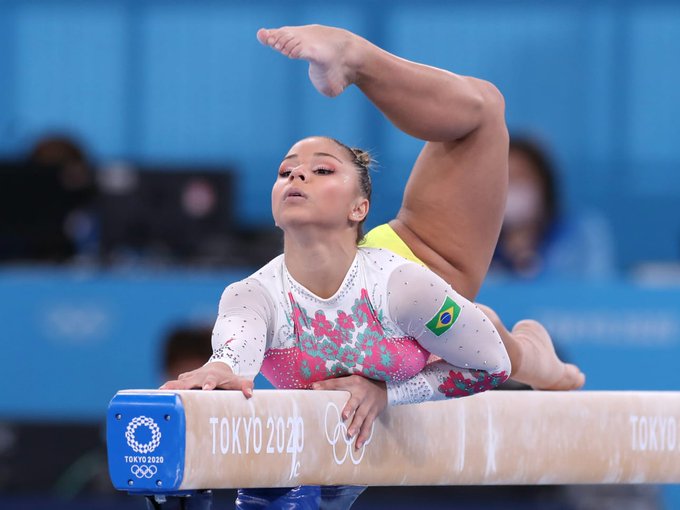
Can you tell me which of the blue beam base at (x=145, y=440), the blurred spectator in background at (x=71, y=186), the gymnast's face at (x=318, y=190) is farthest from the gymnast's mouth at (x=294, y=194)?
the blurred spectator in background at (x=71, y=186)

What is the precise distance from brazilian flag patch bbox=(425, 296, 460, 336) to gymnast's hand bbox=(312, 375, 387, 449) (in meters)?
0.22

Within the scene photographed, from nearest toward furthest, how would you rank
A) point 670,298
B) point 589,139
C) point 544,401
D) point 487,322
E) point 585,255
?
1. point 487,322
2. point 544,401
3. point 670,298
4. point 585,255
5. point 589,139

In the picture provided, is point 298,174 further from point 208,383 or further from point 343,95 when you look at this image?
point 343,95

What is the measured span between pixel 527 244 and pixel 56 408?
8.47 feet

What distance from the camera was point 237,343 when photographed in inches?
117

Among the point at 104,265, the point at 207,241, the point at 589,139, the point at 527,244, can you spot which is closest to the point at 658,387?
the point at 527,244

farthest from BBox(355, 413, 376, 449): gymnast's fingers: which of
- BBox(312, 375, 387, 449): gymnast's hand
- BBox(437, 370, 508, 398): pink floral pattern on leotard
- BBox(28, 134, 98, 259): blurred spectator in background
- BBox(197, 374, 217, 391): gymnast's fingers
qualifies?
BBox(28, 134, 98, 259): blurred spectator in background

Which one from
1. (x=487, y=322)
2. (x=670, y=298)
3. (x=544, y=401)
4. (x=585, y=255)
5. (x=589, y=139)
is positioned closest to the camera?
(x=487, y=322)

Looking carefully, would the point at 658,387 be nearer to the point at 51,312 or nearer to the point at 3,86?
the point at 51,312

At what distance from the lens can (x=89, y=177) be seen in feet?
21.8

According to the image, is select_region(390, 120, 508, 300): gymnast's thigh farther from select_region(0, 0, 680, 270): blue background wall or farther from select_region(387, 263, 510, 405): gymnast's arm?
select_region(0, 0, 680, 270): blue background wall

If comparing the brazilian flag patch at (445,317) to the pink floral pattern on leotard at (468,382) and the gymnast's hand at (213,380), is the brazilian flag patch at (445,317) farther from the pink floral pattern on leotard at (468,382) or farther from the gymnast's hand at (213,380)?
the gymnast's hand at (213,380)

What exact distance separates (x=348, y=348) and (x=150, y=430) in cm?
70

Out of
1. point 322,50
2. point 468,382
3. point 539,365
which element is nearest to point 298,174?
point 322,50
